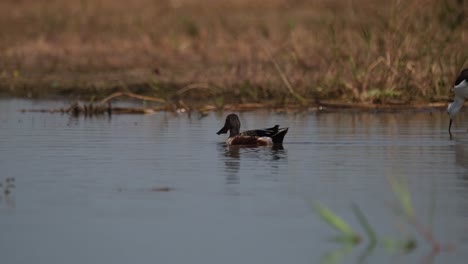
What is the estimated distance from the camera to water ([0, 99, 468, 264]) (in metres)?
7.27

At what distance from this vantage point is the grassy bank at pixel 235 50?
17.0 metres

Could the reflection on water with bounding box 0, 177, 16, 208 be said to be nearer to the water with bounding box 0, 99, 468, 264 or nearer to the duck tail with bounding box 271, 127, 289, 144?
the water with bounding box 0, 99, 468, 264

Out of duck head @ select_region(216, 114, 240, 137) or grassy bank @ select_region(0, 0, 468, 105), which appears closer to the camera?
duck head @ select_region(216, 114, 240, 137)

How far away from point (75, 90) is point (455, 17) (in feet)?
26.1

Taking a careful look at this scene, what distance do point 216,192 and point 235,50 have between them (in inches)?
533

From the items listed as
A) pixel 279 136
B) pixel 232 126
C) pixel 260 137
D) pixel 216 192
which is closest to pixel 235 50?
pixel 232 126

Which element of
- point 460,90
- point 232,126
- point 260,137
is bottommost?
point 260,137

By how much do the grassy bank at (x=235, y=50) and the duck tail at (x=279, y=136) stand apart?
A: 3.66 metres

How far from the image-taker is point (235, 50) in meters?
22.8

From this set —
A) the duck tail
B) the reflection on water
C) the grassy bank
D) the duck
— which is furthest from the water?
the grassy bank

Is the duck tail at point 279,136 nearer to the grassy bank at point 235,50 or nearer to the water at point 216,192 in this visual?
the water at point 216,192

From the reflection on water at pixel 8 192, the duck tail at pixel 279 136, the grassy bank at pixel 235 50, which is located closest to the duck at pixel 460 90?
the grassy bank at pixel 235 50

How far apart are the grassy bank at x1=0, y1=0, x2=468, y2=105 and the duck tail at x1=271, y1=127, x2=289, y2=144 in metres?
3.66

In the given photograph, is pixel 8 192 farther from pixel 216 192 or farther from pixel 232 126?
pixel 232 126
